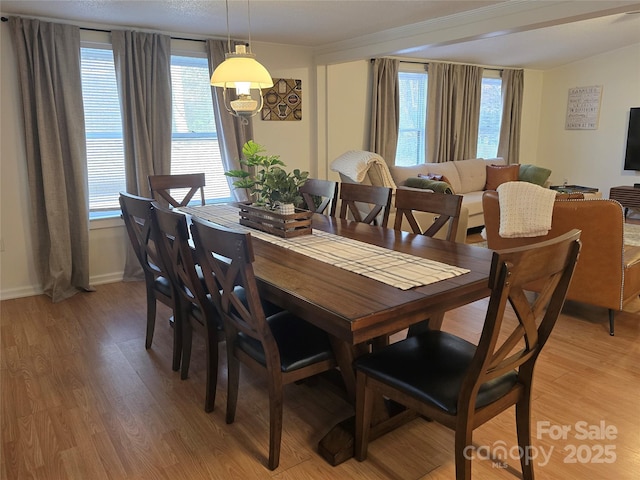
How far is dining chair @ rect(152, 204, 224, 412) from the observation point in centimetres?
222

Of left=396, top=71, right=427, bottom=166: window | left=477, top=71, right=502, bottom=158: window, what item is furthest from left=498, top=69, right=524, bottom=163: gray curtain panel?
left=396, top=71, right=427, bottom=166: window

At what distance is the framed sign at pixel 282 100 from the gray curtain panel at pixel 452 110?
2049 mm

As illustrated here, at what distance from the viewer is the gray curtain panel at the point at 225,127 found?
14.9ft

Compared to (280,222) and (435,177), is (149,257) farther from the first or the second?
(435,177)

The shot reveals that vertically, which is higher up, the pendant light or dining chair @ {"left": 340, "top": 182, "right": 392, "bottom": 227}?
the pendant light

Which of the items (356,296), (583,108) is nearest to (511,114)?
(583,108)

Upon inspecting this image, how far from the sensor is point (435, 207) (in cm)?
266

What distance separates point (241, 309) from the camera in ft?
6.18

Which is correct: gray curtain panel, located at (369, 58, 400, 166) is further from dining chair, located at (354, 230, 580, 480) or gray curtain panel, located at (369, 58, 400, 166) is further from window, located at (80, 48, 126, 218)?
dining chair, located at (354, 230, 580, 480)

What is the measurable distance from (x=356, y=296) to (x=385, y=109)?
15.1 feet

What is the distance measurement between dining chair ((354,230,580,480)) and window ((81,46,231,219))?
335cm

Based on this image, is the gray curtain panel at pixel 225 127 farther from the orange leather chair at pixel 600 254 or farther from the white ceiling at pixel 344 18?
the orange leather chair at pixel 600 254

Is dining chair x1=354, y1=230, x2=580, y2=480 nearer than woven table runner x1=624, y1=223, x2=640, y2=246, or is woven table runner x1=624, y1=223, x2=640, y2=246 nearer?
dining chair x1=354, y1=230, x2=580, y2=480

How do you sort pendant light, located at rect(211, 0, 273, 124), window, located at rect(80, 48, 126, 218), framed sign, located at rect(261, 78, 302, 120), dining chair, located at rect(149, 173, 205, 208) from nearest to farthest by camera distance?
pendant light, located at rect(211, 0, 273, 124)
dining chair, located at rect(149, 173, 205, 208)
window, located at rect(80, 48, 126, 218)
framed sign, located at rect(261, 78, 302, 120)
